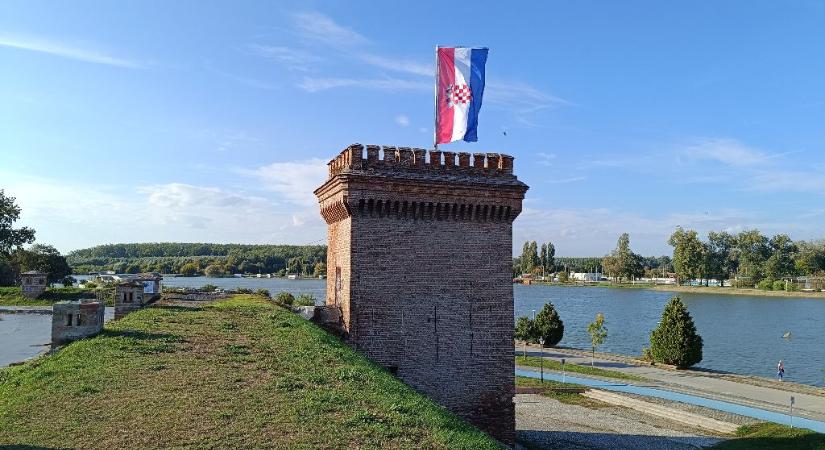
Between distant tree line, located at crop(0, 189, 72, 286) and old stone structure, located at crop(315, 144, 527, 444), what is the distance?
52.6m

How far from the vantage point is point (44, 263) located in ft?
197

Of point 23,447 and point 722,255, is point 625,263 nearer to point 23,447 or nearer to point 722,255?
point 722,255

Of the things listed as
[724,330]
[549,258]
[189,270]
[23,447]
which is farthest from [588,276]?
[23,447]

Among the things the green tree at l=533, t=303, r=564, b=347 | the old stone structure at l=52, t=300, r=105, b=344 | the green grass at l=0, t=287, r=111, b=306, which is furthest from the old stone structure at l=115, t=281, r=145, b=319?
the green tree at l=533, t=303, r=564, b=347

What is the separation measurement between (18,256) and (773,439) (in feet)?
218

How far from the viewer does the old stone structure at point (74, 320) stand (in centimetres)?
1290

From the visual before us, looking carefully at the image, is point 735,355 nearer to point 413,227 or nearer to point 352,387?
point 413,227

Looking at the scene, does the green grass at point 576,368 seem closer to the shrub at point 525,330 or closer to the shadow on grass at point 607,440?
the shrub at point 525,330

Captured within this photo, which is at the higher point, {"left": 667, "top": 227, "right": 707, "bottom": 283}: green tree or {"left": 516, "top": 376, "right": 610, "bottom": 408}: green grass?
{"left": 667, "top": 227, "right": 707, "bottom": 283}: green tree

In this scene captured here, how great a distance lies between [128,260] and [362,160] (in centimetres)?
18719

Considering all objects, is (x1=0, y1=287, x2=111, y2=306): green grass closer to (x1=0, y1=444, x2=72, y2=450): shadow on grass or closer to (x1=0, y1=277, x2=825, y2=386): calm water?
(x1=0, y1=277, x2=825, y2=386): calm water

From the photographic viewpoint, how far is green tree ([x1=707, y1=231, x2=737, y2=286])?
13725 cm

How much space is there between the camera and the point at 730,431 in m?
23.8

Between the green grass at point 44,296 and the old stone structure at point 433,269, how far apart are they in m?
31.1
